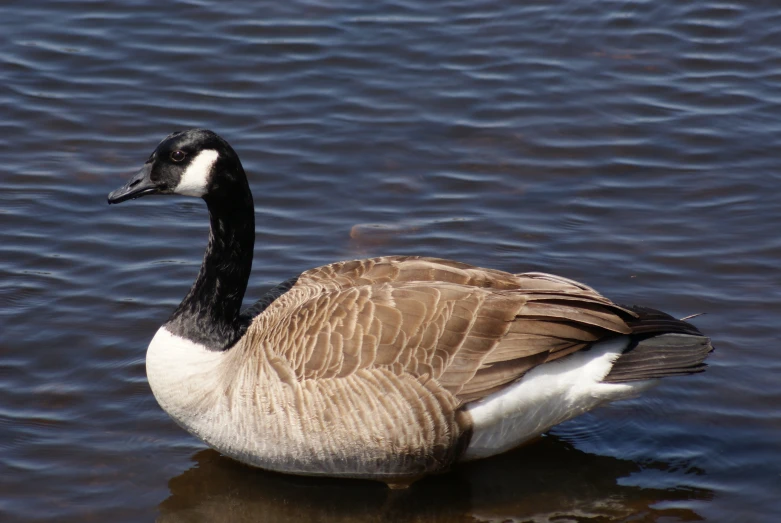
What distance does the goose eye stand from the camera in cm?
599

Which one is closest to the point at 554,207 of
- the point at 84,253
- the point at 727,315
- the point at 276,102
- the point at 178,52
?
the point at 727,315

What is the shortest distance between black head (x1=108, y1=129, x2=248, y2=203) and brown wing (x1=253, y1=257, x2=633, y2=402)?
0.84 meters

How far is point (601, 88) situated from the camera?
10148mm

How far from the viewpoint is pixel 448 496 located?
6.11 meters

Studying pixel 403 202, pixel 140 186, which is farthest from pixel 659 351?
pixel 403 202

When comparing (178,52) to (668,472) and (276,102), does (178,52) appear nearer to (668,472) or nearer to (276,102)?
(276,102)

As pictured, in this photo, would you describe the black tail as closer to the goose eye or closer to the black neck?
the black neck

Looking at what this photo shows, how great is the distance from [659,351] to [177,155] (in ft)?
9.24

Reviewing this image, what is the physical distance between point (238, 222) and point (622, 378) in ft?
7.51

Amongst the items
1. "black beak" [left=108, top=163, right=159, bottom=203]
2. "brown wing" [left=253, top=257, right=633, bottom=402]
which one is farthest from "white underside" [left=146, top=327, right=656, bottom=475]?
"black beak" [left=108, top=163, right=159, bottom=203]

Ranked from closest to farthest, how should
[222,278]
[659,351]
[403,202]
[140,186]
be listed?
1. [659,351]
2. [140,186]
3. [222,278]
4. [403,202]

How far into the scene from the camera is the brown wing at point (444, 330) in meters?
5.77

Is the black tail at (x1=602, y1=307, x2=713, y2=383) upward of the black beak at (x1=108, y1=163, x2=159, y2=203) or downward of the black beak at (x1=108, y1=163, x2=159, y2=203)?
downward

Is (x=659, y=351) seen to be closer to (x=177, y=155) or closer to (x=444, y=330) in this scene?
(x=444, y=330)
